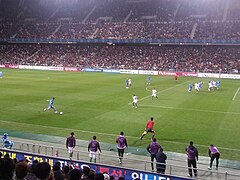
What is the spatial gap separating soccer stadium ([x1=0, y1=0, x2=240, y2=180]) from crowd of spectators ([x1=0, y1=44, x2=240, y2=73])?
282 mm

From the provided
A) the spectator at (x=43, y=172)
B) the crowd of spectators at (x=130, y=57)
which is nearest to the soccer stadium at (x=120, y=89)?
the spectator at (x=43, y=172)

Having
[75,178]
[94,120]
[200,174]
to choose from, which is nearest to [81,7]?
[94,120]

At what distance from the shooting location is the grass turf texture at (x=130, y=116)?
66.6 ft

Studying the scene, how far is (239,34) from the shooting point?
67.9 meters

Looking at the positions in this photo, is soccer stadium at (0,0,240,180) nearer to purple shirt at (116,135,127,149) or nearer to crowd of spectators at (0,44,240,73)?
purple shirt at (116,135,127,149)

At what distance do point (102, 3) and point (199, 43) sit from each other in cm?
3665

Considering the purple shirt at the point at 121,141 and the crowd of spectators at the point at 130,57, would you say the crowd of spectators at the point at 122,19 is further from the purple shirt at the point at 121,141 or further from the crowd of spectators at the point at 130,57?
the purple shirt at the point at 121,141

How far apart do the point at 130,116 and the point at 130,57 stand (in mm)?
52345

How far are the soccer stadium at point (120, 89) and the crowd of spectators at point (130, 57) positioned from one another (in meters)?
0.28

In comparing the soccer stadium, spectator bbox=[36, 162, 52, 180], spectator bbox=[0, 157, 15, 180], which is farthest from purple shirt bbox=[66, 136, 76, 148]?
spectator bbox=[36, 162, 52, 180]

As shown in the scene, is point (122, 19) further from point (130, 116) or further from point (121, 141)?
point (121, 141)

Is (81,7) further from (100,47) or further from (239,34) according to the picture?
(239,34)

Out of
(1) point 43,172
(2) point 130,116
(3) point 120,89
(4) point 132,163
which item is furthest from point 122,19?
(1) point 43,172

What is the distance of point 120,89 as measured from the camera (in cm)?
4169
